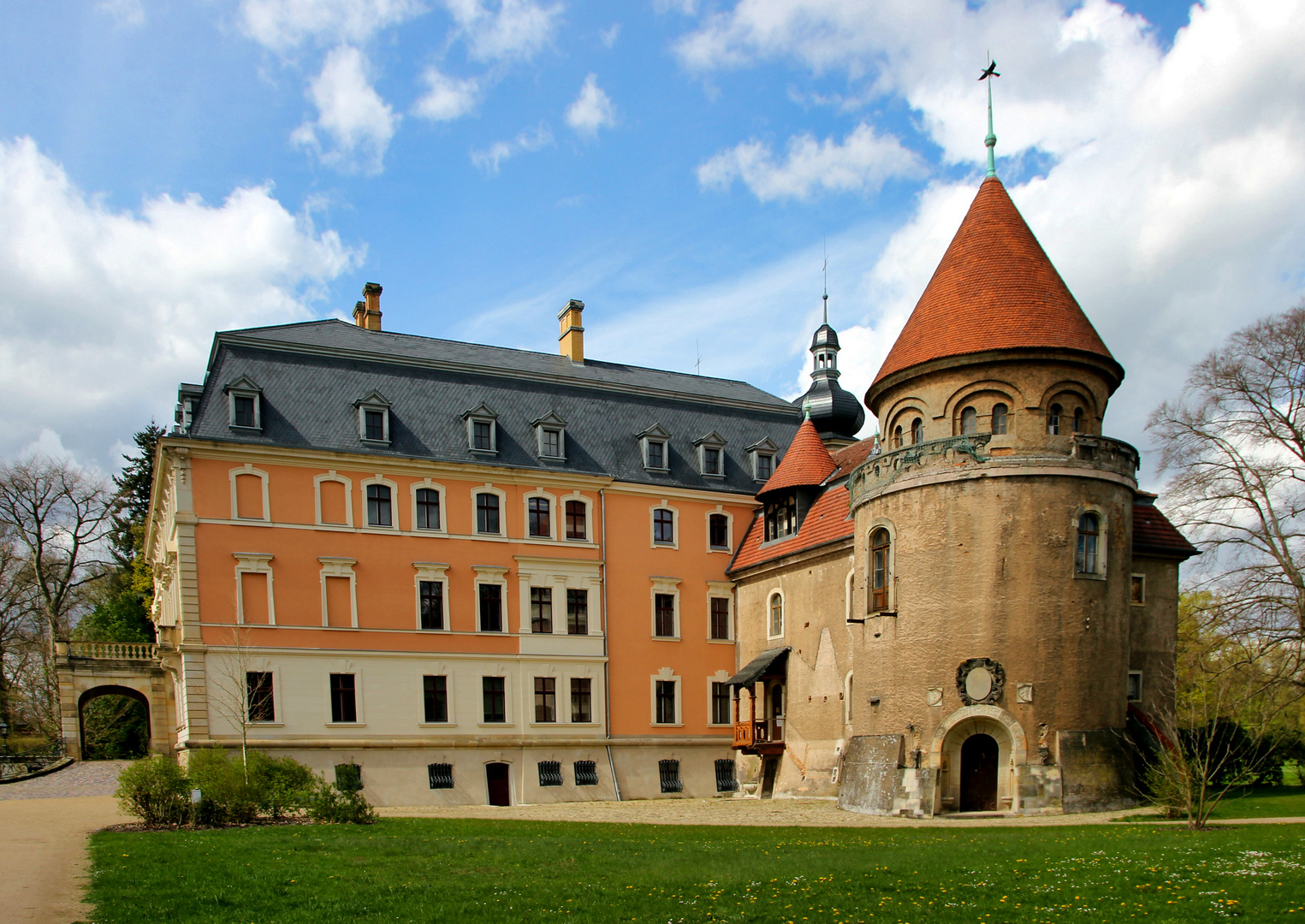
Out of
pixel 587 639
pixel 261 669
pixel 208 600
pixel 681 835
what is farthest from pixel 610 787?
pixel 681 835

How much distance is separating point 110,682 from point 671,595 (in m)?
19.7

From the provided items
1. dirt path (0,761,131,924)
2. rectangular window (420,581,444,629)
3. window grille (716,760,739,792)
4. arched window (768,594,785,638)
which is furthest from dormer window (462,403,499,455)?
dirt path (0,761,131,924)

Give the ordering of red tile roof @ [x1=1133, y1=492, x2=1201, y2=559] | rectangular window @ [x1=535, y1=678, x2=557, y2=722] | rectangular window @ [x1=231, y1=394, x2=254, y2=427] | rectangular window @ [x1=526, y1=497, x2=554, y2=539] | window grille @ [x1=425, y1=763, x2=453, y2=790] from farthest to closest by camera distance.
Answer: rectangular window @ [x1=526, y1=497, x2=554, y2=539] < rectangular window @ [x1=535, y1=678, x2=557, y2=722] < window grille @ [x1=425, y1=763, x2=453, y2=790] < rectangular window @ [x1=231, y1=394, x2=254, y2=427] < red tile roof @ [x1=1133, y1=492, x2=1201, y2=559]

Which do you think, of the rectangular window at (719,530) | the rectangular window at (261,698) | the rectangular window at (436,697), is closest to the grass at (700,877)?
the rectangular window at (261,698)

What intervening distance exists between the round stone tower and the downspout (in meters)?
9.99

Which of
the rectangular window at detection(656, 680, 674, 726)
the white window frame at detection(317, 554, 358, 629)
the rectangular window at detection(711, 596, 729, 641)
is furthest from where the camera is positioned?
the rectangular window at detection(711, 596, 729, 641)

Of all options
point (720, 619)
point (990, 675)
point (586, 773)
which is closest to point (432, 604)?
point (586, 773)

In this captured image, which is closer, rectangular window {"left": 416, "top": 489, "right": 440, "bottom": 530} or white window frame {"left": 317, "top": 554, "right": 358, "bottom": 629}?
white window frame {"left": 317, "top": 554, "right": 358, "bottom": 629}

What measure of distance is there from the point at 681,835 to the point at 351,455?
15.9 m

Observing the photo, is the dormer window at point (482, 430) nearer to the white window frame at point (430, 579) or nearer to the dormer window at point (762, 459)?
the white window frame at point (430, 579)

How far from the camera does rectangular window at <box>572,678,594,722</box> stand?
102ft

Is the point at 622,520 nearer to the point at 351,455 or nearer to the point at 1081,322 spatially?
the point at 351,455

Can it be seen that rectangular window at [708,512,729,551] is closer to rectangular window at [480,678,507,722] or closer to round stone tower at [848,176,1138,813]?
rectangular window at [480,678,507,722]

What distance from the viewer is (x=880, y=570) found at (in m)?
23.8
